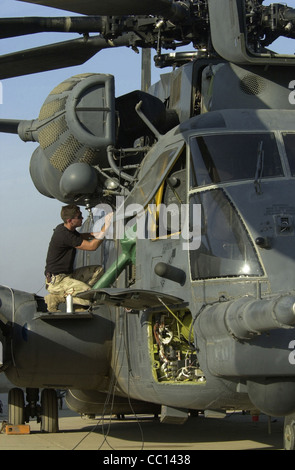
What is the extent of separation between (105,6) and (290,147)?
2367 millimetres

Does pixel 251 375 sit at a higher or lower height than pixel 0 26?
lower

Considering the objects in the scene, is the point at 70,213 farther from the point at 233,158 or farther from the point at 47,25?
the point at 233,158

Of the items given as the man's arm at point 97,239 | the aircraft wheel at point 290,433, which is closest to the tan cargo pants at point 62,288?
the man's arm at point 97,239

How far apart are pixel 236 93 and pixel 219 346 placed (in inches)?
142

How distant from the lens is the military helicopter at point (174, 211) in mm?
6969

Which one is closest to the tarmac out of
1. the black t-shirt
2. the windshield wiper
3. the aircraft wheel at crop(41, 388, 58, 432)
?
the aircraft wheel at crop(41, 388, 58, 432)

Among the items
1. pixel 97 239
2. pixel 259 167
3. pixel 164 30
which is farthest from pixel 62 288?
pixel 164 30

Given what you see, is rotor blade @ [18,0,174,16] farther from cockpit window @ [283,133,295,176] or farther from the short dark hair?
the short dark hair

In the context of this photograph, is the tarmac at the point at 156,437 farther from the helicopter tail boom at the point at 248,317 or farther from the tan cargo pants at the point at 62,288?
the tan cargo pants at the point at 62,288

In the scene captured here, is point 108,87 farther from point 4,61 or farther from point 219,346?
point 219,346

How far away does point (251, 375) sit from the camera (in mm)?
6629

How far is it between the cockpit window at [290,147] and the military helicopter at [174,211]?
0.07 ft

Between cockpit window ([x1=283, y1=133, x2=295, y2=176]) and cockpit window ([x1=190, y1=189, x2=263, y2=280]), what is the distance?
2.47ft
